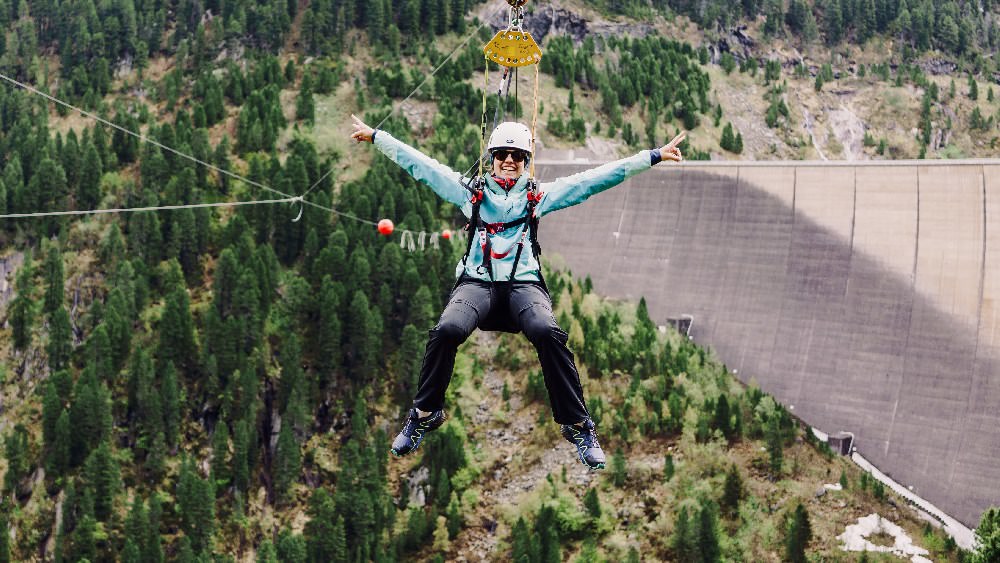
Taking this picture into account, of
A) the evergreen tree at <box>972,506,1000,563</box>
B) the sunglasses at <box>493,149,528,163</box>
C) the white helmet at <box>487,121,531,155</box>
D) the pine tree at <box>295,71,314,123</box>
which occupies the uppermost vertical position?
the pine tree at <box>295,71,314,123</box>

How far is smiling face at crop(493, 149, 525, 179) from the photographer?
16.8 metres

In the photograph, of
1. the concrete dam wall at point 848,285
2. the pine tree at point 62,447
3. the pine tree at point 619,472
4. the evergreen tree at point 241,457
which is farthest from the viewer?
the pine tree at point 62,447

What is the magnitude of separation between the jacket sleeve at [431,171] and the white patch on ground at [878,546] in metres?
55.3

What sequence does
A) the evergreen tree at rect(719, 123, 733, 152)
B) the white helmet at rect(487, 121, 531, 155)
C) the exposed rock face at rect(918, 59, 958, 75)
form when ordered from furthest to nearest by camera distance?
the exposed rock face at rect(918, 59, 958, 75)
the evergreen tree at rect(719, 123, 733, 152)
the white helmet at rect(487, 121, 531, 155)

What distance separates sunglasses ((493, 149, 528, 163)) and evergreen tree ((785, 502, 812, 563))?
54.7m

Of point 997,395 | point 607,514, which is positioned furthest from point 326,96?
point 997,395

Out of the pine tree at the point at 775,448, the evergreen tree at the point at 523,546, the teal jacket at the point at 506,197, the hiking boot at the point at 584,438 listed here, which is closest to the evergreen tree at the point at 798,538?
the pine tree at the point at 775,448

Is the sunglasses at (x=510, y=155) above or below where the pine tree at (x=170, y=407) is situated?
above

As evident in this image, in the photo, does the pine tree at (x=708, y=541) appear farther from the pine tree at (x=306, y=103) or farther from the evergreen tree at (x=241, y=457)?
the pine tree at (x=306, y=103)

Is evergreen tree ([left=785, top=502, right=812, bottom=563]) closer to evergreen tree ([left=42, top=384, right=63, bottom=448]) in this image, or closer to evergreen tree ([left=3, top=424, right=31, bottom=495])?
evergreen tree ([left=42, top=384, right=63, bottom=448])

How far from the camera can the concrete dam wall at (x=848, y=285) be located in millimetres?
71750

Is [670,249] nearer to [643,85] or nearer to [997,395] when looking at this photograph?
[997,395]

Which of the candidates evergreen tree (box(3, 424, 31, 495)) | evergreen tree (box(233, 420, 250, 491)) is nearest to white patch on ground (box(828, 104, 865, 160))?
evergreen tree (box(233, 420, 250, 491))

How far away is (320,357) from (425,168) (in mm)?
78457
